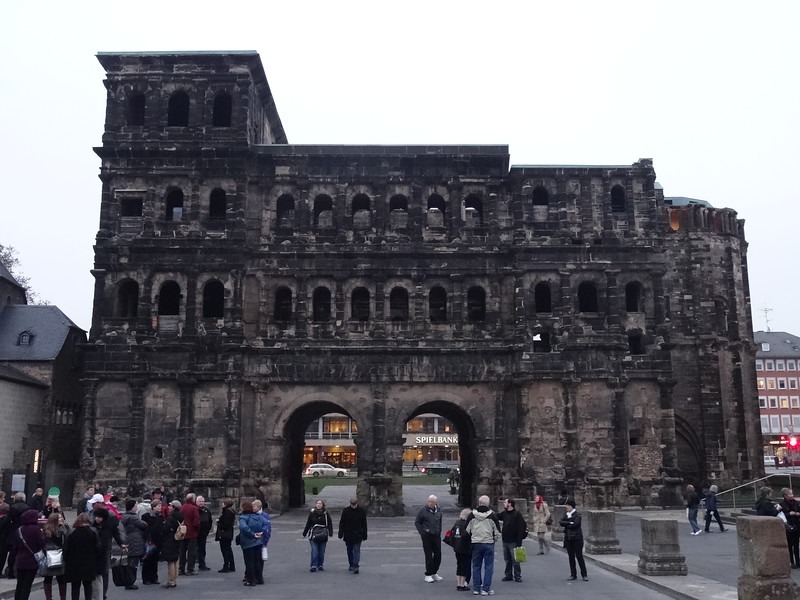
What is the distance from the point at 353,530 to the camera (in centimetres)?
1848

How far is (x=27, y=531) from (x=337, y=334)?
77.1 ft

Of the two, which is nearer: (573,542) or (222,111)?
(573,542)

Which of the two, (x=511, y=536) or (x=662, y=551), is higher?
(x=511, y=536)

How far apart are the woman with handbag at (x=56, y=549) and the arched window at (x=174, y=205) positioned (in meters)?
25.2

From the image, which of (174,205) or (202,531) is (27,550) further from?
(174,205)

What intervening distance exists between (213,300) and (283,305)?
10.9 feet

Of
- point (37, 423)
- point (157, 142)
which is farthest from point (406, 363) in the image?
point (37, 423)

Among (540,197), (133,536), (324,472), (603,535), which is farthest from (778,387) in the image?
(133,536)

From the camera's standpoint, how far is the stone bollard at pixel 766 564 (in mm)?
12258

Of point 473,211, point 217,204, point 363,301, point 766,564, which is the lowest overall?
point 766,564

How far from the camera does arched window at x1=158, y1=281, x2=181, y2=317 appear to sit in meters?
37.2

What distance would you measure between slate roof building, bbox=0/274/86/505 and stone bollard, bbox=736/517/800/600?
3310 centimetres

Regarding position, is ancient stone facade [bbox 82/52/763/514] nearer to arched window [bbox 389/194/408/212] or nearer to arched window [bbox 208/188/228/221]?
arched window [bbox 208/188/228/221]

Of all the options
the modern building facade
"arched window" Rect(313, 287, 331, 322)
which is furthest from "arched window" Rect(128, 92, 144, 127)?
the modern building facade
